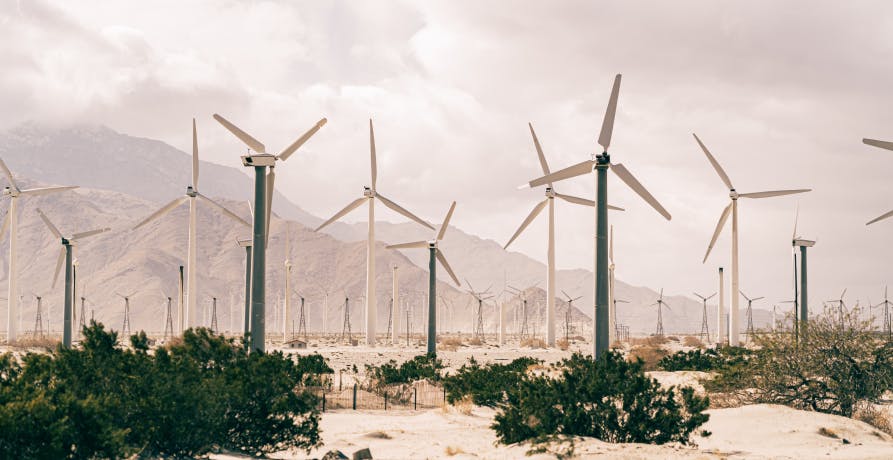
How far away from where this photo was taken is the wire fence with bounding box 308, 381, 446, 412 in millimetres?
42878

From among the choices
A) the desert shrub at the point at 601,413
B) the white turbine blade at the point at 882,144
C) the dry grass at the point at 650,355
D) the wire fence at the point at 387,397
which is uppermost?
the white turbine blade at the point at 882,144

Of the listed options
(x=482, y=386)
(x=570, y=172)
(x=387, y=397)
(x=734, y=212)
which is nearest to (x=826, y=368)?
(x=570, y=172)

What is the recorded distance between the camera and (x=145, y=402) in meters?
20.5

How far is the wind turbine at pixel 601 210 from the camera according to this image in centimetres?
3228

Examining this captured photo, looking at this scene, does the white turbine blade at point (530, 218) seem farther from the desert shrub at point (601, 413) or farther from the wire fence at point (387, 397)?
the desert shrub at point (601, 413)

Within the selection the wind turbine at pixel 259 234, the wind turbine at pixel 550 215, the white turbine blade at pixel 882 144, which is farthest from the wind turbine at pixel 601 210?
the wind turbine at pixel 550 215

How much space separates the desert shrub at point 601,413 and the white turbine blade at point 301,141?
18.9m

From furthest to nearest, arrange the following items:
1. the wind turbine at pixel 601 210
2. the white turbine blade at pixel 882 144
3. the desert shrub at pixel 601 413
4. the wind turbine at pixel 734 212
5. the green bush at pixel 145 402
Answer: the wind turbine at pixel 734 212 → the white turbine blade at pixel 882 144 → the wind turbine at pixel 601 210 → the desert shrub at pixel 601 413 → the green bush at pixel 145 402

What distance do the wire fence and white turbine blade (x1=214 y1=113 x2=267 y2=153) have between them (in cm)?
1180

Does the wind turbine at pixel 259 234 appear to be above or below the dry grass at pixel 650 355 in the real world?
above

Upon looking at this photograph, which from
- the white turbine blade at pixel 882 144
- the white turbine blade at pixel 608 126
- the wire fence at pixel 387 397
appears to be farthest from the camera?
the white turbine blade at pixel 882 144

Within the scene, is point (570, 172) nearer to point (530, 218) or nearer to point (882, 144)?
point (882, 144)

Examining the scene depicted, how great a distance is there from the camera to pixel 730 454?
82.4 feet

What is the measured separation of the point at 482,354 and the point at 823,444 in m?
59.6
